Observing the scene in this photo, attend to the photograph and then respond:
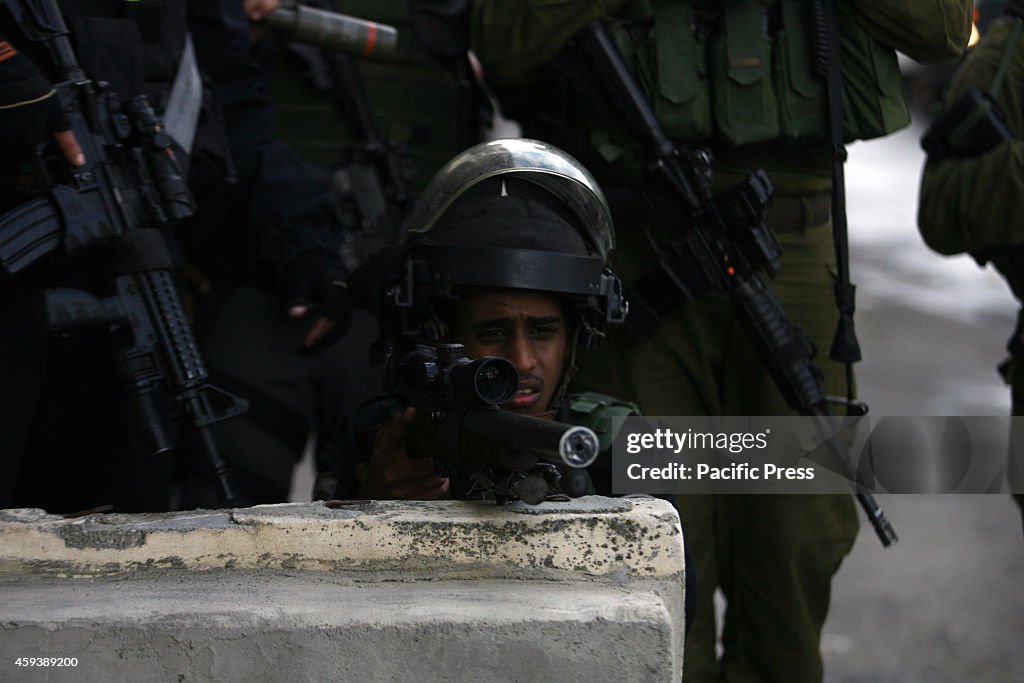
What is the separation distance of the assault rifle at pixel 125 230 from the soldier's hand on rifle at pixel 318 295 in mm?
554

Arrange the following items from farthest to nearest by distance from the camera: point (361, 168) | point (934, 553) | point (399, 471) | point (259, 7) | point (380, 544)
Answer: point (934, 553) → point (361, 168) → point (259, 7) → point (399, 471) → point (380, 544)

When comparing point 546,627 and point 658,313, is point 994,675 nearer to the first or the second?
point 658,313

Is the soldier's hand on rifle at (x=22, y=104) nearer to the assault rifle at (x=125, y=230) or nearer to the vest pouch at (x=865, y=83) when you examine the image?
the assault rifle at (x=125, y=230)

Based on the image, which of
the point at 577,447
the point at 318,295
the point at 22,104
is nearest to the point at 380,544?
the point at 577,447

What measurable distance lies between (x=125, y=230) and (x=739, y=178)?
4.38 feet

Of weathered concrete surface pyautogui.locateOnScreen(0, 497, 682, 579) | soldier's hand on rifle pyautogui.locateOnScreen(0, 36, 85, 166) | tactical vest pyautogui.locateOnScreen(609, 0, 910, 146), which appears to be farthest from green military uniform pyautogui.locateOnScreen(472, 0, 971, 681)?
weathered concrete surface pyautogui.locateOnScreen(0, 497, 682, 579)

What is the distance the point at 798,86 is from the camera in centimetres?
292

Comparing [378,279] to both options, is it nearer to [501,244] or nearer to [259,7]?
[501,244]

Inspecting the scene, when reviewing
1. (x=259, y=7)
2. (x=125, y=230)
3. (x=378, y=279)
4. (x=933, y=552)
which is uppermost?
(x=259, y=7)

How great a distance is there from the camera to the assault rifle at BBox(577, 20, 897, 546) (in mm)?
2840

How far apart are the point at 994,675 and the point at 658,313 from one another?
1470mm

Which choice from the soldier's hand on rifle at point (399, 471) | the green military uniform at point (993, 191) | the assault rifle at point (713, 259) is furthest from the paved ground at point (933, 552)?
the soldier's hand on rifle at point (399, 471)

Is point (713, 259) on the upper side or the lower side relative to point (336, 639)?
upper

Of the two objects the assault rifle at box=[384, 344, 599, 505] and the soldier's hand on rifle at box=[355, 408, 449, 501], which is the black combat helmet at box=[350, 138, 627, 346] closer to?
the soldier's hand on rifle at box=[355, 408, 449, 501]
